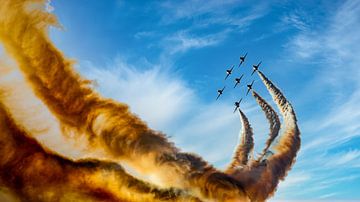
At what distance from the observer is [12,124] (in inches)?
1620

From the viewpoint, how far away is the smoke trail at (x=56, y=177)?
135 ft

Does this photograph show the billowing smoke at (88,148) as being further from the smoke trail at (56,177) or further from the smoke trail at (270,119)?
the smoke trail at (270,119)

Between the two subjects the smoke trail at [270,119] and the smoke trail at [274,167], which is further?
the smoke trail at [270,119]

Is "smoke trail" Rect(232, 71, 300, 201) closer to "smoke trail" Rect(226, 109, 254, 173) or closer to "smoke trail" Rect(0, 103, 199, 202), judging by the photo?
"smoke trail" Rect(226, 109, 254, 173)

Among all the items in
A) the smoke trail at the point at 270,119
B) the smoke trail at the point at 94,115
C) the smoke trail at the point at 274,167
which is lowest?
the smoke trail at the point at 94,115

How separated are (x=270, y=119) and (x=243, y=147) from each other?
8186mm

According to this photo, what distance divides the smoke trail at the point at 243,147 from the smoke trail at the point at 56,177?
1210 cm

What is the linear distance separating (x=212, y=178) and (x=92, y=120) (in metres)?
17.0

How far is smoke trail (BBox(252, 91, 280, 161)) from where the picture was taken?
201 feet

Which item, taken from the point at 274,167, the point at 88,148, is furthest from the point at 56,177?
the point at 274,167

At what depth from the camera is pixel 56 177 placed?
144 feet

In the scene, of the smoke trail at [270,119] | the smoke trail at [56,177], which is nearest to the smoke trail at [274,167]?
the smoke trail at [270,119]

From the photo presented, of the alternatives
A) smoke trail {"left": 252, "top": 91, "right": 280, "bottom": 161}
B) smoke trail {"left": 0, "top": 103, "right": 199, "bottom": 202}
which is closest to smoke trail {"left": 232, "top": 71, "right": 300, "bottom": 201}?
smoke trail {"left": 252, "top": 91, "right": 280, "bottom": 161}

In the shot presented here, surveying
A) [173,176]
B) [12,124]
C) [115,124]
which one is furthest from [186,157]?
[12,124]
